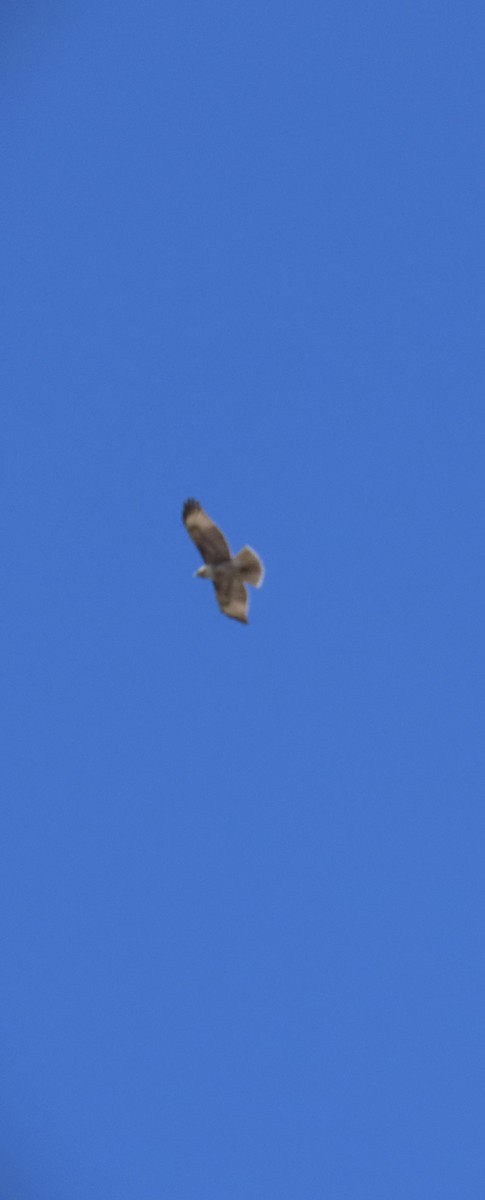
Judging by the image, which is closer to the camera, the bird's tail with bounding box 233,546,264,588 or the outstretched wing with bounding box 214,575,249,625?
the bird's tail with bounding box 233,546,264,588

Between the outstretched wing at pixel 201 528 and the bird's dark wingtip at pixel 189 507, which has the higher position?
the bird's dark wingtip at pixel 189 507

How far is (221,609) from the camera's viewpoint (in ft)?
48.0

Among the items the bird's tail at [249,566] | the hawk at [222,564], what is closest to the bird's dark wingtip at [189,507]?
the hawk at [222,564]

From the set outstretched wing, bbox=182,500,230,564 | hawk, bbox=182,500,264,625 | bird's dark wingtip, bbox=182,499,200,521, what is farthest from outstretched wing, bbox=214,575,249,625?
bird's dark wingtip, bbox=182,499,200,521

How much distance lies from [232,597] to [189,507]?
4.36ft

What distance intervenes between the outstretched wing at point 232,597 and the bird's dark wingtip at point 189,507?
94 centimetres

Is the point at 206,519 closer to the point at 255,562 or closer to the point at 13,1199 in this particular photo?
the point at 255,562

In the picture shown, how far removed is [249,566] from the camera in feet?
46.6

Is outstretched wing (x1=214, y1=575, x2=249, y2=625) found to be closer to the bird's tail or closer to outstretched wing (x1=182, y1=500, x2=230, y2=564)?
the bird's tail

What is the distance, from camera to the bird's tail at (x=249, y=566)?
14.2m

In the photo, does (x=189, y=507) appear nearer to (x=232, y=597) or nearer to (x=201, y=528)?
(x=201, y=528)

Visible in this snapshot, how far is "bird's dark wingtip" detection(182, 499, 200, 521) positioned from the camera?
14.1 m

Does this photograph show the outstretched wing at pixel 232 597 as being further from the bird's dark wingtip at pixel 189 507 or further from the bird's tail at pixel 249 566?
the bird's dark wingtip at pixel 189 507

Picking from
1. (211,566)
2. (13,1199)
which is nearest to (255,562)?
(211,566)
